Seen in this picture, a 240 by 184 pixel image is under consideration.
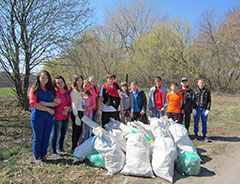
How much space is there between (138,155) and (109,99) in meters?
1.57

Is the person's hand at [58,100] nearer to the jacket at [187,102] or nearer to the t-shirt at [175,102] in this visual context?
the t-shirt at [175,102]

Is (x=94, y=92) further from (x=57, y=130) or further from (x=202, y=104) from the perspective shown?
(x=202, y=104)

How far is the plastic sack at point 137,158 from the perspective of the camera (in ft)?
9.47

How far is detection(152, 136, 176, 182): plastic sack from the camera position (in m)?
2.85

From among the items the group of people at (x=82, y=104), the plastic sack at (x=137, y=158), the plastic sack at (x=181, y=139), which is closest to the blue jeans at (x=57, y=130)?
the group of people at (x=82, y=104)

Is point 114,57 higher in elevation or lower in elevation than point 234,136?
higher

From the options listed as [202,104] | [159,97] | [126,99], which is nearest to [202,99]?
[202,104]

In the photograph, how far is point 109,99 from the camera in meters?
4.23

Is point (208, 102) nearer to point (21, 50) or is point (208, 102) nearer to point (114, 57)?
point (21, 50)

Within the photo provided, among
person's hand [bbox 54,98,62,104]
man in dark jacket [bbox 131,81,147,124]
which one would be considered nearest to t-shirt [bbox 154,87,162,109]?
man in dark jacket [bbox 131,81,147,124]

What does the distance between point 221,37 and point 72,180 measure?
1560 cm

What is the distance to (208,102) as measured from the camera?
490 centimetres

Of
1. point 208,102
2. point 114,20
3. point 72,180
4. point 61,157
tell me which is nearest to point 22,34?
point 61,157

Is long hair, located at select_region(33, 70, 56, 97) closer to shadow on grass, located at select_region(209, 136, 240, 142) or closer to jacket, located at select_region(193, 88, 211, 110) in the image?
jacket, located at select_region(193, 88, 211, 110)
